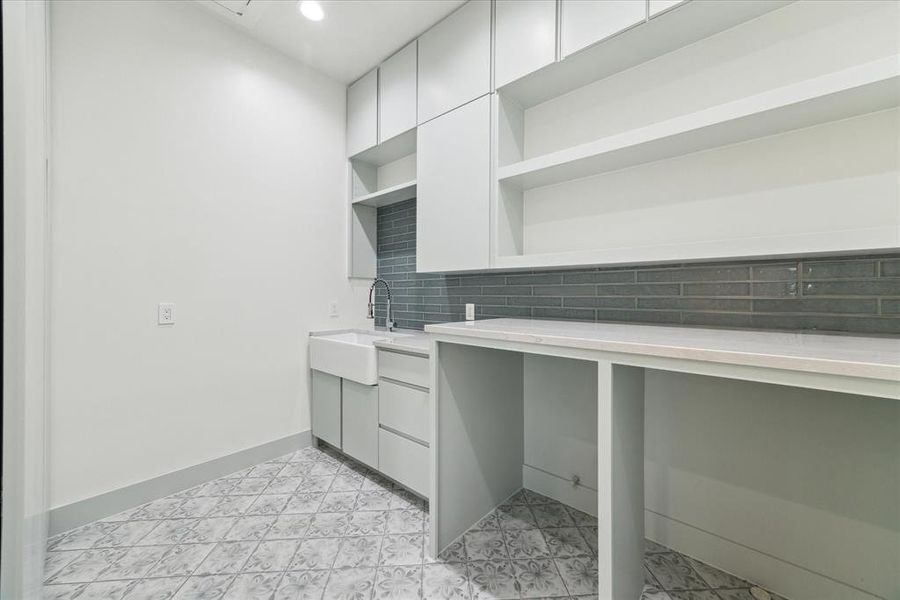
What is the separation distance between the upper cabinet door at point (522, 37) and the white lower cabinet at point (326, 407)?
2114 millimetres

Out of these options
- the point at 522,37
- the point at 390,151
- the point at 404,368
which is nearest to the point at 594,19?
the point at 522,37

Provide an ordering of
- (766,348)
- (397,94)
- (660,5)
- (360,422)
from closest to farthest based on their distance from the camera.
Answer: (766,348), (660,5), (360,422), (397,94)

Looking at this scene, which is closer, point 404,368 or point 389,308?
point 404,368

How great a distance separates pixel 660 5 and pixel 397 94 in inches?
63.4

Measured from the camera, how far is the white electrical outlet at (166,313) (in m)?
2.01

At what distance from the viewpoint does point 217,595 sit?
1.35 m

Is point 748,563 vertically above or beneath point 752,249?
beneath

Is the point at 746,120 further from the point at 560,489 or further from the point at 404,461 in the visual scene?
the point at 404,461

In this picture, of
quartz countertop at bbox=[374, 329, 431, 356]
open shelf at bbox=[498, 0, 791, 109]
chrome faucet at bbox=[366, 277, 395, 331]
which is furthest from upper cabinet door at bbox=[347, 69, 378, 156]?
quartz countertop at bbox=[374, 329, 431, 356]

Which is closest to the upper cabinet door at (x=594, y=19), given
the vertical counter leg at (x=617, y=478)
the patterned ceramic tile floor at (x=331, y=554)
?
the vertical counter leg at (x=617, y=478)

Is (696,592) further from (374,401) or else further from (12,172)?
(12,172)

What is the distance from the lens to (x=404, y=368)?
1.94 m

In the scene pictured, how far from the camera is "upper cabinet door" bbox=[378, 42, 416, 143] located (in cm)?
233

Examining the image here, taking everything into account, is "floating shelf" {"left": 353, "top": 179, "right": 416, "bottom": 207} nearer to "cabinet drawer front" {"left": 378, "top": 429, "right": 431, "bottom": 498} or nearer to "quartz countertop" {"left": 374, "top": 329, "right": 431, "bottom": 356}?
"quartz countertop" {"left": 374, "top": 329, "right": 431, "bottom": 356}
